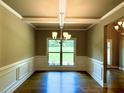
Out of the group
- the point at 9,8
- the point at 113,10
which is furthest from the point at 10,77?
the point at 113,10

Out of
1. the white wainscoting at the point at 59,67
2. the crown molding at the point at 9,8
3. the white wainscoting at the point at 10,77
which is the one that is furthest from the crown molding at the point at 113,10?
the white wainscoting at the point at 59,67

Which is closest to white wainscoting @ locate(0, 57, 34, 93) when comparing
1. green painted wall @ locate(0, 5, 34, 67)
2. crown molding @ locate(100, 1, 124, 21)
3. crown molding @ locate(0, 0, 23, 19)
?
green painted wall @ locate(0, 5, 34, 67)

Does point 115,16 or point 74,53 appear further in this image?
point 74,53

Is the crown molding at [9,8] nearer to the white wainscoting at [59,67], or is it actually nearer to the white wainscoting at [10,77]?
the white wainscoting at [10,77]

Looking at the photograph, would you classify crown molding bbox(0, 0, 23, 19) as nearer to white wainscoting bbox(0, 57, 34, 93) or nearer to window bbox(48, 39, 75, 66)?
white wainscoting bbox(0, 57, 34, 93)

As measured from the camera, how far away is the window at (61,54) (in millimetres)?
11711

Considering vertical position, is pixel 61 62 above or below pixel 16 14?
below

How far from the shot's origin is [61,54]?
38.6 feet

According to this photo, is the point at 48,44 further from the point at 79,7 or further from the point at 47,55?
the point at 79,7

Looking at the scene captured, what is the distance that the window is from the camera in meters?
11.7

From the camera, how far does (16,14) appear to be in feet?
20.9

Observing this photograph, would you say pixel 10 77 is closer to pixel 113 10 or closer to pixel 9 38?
pixel 9 38

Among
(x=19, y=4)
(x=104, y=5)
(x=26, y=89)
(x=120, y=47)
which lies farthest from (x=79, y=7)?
(x=120, y=47)

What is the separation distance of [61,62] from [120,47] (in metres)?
3.99
